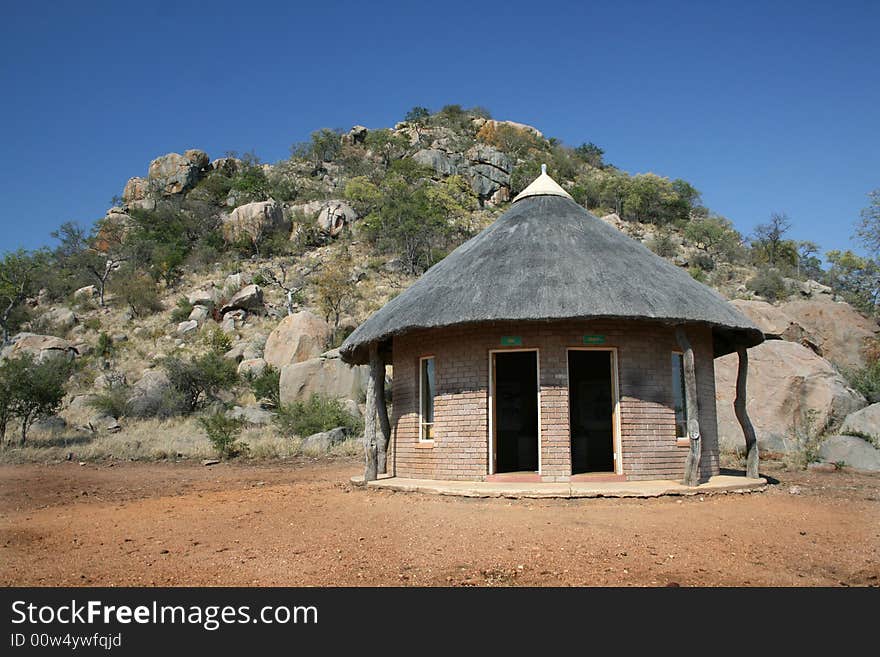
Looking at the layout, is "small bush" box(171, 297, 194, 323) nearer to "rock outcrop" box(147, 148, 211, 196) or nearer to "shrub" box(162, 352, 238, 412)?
"shrub" box(162, 352, 238, 412)

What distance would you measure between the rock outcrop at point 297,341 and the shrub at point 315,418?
4.99 meters

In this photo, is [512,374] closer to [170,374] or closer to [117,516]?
[117,516]

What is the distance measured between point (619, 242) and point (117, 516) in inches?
366

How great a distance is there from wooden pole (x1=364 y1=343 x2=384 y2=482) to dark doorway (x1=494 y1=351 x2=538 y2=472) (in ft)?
12.5

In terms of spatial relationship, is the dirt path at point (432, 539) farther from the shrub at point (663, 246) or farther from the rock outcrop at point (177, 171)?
the rock outcrop at point (177, 171)

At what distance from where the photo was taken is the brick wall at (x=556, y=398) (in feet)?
33.4

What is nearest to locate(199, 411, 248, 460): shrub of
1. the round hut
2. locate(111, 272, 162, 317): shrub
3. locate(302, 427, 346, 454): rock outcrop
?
locate(302, 427, 346, 454): rock outcrop

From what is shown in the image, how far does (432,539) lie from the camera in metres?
6.83

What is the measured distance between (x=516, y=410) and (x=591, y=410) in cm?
172

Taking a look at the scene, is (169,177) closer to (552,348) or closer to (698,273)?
(698,273)

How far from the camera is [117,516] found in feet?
29.6

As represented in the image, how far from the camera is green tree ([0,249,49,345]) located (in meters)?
35.0

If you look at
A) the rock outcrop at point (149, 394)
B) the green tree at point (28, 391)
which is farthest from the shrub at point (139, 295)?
the green tree at point (28, 391)

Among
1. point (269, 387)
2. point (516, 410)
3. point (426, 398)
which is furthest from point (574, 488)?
point (269, 387)
